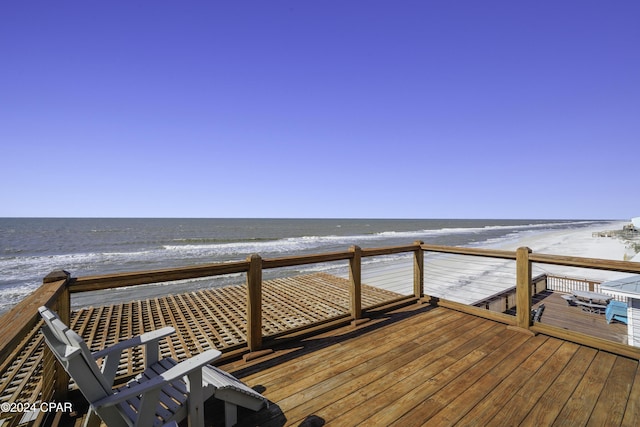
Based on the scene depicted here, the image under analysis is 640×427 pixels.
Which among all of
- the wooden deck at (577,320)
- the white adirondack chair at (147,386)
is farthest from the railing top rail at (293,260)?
the wooden deck at (577,320)

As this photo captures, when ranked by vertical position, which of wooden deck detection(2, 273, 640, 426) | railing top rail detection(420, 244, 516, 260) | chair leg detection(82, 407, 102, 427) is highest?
railing top rail detection(420, 244, 516, 260)

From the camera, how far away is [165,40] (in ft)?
30.4

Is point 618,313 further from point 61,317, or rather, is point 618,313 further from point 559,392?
point 61,317

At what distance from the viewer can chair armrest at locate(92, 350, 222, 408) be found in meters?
1.33

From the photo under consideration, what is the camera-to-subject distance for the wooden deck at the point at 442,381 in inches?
84.1

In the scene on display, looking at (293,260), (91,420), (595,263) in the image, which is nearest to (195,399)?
(91,420)

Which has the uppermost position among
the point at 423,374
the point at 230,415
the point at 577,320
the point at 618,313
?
the point at 230,415

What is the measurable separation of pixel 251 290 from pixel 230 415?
130 centimetres

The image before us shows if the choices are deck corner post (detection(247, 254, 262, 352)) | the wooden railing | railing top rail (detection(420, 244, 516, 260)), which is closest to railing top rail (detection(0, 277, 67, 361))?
the wooden railing

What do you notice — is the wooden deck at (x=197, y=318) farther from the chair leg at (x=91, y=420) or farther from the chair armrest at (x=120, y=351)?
the chair leg at (x=91, y=420)

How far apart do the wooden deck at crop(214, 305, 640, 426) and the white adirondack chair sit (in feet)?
1.31

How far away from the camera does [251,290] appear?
3.18m

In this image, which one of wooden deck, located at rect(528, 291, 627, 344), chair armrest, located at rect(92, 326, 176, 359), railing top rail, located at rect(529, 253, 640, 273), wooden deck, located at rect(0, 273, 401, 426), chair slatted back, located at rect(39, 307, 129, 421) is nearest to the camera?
chair slatted back, located at rect(39, 307, 129, 421)

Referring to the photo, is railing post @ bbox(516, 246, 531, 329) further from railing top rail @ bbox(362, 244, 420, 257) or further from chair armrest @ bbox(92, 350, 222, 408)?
chair armrest @ bbox(92, 350, 222, 408)
